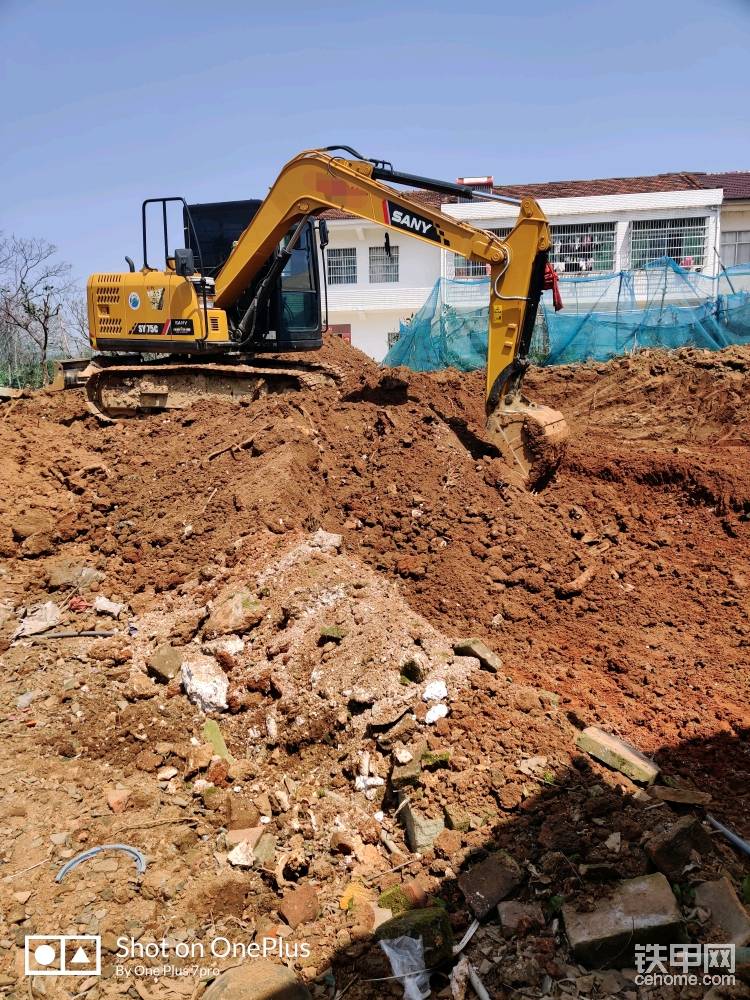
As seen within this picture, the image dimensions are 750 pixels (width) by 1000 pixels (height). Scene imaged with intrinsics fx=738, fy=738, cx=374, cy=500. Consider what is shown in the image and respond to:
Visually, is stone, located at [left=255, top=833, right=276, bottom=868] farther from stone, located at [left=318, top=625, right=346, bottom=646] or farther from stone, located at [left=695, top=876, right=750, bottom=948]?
stone, located at [left=695, top=876, right=750, bottom=948]

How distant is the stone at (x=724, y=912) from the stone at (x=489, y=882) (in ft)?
2.59

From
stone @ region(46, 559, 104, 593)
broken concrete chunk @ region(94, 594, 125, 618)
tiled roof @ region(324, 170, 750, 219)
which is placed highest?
tiled roof @ region(324, 170, 750, 219)

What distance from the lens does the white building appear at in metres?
23.9

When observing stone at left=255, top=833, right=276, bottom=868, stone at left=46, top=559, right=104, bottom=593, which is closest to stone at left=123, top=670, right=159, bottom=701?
stone at left=255, top=833, right=276, bottom=868

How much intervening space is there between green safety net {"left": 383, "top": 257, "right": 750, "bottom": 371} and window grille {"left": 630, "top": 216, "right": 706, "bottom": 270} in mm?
7616

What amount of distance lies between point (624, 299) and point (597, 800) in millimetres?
14226

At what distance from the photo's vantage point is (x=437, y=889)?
3516 mm

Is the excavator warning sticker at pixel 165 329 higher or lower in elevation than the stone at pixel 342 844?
higher

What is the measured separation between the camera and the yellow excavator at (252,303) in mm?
7777

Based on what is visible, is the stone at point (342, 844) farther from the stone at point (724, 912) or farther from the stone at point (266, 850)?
the stone at point (724, 912)

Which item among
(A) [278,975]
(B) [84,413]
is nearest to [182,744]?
(A) [278,975]

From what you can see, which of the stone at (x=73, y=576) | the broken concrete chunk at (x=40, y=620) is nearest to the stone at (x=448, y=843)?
the broken concrete chunk at (x=40, y=620)

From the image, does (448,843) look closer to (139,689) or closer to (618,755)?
(618,755)

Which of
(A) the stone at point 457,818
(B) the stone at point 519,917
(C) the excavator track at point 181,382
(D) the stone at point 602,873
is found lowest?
(B) the stone at point 519,917
